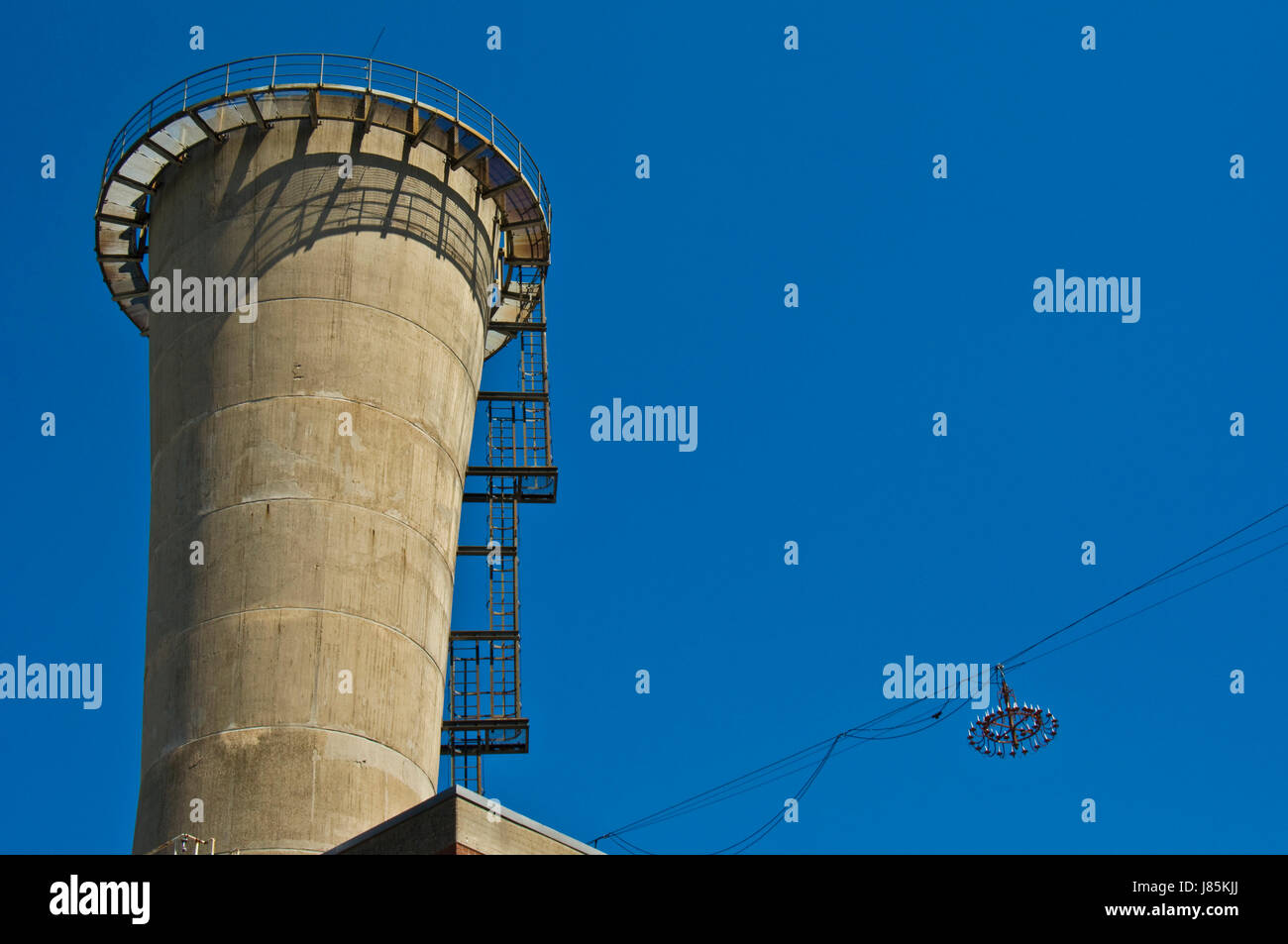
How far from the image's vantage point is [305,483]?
27.4 meters

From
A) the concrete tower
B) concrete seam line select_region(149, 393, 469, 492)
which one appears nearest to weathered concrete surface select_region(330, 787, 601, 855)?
the concrete tower

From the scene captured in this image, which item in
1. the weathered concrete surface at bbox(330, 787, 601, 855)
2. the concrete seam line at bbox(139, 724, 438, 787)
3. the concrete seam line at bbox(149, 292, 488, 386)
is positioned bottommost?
the weathered concrete surface at bbox(330, 787, 601, 855)

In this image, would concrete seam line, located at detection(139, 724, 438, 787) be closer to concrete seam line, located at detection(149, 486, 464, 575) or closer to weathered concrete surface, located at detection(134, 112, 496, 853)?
weathered concrete surface, located at detection(134, 112, 496, 853)

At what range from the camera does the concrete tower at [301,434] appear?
2594 centimetres

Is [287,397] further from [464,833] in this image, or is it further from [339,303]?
[464,833]

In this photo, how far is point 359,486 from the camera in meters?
27.7

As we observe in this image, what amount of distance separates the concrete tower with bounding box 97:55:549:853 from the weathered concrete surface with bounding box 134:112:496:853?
0.13 feet

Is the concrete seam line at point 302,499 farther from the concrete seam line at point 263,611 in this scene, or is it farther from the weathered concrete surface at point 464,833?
the weathered concrete surface at point 464,833

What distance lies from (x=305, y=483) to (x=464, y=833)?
9.11m

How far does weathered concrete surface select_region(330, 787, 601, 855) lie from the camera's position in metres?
20.0

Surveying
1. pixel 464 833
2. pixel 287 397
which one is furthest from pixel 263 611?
pixel 464 833
